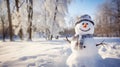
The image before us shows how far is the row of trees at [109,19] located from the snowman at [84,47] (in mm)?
13226

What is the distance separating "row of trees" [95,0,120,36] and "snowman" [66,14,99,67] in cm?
1323

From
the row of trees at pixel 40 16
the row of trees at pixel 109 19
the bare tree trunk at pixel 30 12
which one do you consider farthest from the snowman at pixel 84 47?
the row of trees at pixel 109 19

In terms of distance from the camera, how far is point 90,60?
464cm

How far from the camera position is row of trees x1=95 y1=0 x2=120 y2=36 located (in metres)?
18.4

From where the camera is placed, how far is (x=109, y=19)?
1981cm

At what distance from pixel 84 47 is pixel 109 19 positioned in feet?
52.6

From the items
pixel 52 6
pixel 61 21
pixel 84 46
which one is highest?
pixel 52 6

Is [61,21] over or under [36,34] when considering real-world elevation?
over

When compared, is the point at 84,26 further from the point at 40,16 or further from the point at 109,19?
the point at 109,19

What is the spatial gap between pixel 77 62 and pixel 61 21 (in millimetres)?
11037

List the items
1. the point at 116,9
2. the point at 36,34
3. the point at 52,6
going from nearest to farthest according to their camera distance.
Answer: the point at 52,6 < the point at 36,34 < the point at 116,9

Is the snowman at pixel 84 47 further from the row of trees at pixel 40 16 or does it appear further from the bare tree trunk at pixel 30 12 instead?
the bare tree trunk at pixel 30 12

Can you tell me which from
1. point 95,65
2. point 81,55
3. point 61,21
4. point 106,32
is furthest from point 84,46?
point 106,32

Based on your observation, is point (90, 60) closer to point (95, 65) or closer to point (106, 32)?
point (95, 65)
